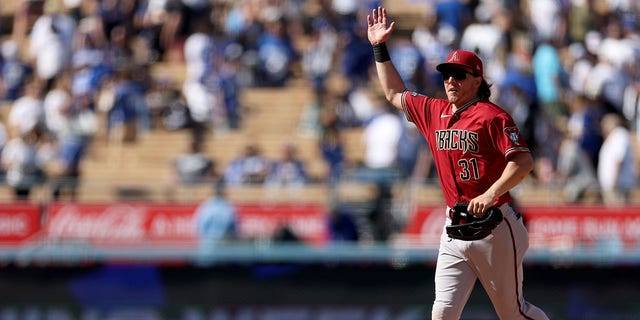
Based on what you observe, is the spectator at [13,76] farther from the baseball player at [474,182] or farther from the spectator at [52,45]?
the baseball player at [474,182]

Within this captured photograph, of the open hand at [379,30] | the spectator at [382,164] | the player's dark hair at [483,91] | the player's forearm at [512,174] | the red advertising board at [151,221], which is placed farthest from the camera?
the red advertising board at [151,221]

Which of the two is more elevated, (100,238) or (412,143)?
(412,143)

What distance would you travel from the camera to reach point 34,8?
20109 millimetres

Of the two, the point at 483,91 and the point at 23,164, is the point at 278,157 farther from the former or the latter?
the point at 483,91

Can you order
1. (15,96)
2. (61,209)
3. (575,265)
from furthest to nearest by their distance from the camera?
(15,96), (61,209), (575,265)

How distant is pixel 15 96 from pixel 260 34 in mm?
4000

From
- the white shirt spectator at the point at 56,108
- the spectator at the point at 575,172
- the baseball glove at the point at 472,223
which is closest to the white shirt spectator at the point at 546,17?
the spectator at the point at 575,172

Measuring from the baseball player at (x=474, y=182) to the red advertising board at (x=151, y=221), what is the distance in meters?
7.68

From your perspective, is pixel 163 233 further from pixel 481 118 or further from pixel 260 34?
pixel 481 118

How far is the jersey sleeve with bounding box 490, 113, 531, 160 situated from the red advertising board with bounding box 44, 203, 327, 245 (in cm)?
806

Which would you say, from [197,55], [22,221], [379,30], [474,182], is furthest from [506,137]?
[197,55]

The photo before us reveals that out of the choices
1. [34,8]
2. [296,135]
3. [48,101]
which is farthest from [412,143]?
[34,8]

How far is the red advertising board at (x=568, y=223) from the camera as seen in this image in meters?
14.4

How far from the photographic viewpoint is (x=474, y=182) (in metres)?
7.16
